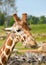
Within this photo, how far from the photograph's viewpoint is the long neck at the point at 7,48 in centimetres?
535

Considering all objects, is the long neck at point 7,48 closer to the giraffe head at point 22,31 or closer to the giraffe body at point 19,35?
the giraffe body at point 19,35

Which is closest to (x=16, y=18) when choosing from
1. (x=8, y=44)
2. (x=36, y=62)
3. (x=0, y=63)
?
(x=8, y=44)

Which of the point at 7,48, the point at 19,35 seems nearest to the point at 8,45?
the point at 7,48

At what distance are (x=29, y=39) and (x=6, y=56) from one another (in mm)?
742

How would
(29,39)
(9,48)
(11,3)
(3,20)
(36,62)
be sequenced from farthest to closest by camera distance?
(3,20), (11,3), (36,62), (9,48), (29,39)

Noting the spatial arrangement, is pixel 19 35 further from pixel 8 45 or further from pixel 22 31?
pixel 8 45

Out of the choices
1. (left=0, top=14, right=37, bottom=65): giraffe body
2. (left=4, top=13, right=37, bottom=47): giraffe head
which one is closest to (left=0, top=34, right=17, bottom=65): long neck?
(left=0, top=14, right=37, bottom=65): giraffe body

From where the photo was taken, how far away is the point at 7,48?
549 cm

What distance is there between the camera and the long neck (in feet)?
17.6

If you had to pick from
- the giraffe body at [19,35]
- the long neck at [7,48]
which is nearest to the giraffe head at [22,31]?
the giraffe body at [19,35]

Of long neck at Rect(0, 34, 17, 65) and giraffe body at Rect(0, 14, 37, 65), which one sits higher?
giraffe body at Rect(0, 14, 37, 65)

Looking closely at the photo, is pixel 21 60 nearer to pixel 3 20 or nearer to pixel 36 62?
pixel 36 62

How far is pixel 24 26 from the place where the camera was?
5.35m

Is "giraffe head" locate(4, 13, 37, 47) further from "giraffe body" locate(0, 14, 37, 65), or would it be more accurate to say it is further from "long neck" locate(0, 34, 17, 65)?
"long neck" locate(0, 34, 17, 65)
